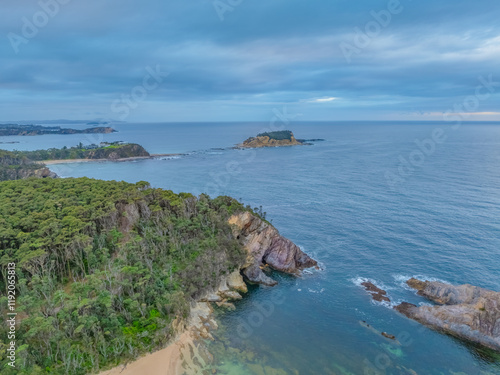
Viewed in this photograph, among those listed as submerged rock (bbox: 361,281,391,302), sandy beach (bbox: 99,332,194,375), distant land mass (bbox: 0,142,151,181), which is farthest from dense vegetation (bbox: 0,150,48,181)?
submerged rock (bbox: 361,281,391,302)

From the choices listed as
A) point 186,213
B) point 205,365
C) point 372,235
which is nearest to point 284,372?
point 205,365

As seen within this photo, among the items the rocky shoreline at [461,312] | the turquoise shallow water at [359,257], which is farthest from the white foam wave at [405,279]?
the rocky shoreline at [461,312]

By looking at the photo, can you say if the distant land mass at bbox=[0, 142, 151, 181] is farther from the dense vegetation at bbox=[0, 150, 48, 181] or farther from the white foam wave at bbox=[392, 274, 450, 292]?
the white foam wave at bbox=[392, 274, 450, 292]

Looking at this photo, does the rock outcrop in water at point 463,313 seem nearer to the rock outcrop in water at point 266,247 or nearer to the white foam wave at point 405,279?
the white foam wave at point 405,279

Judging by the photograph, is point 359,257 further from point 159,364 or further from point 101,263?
point 101,263

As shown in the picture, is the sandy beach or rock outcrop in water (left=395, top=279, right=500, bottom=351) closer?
the sandy beach
